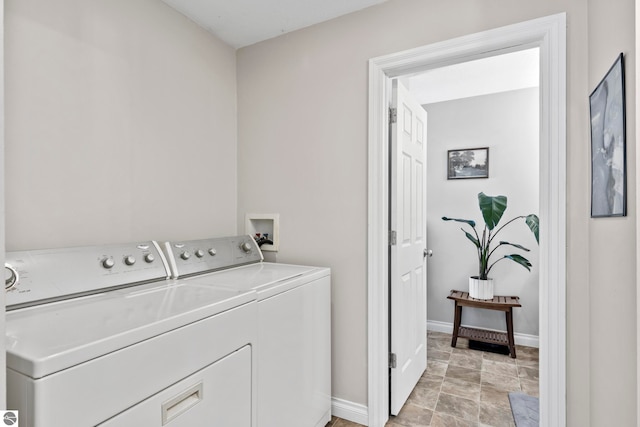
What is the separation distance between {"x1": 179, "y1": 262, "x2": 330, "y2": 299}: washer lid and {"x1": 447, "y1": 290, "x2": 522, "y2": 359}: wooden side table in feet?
5.65

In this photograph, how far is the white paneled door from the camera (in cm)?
198

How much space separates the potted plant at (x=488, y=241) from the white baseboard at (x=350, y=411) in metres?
1.65

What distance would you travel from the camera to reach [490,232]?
10.5ft

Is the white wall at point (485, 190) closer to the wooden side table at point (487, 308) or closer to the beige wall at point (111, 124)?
the wooden side table at point (487, 308)

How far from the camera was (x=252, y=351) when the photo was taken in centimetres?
130

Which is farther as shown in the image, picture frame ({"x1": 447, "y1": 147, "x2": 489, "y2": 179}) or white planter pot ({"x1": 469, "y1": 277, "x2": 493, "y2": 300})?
picture frame ({"x1": 447, "y1": 147, "x2": 489, "y2": 179})

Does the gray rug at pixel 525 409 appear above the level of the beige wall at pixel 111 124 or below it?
below

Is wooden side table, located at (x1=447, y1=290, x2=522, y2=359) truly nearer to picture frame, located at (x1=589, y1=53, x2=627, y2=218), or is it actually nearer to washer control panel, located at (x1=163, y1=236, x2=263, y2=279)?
picture frame, located at (x1=589, y1=53, x2=627, y2=218)

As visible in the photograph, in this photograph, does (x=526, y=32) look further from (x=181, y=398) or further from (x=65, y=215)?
(x=65, y=215)

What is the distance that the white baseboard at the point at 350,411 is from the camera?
6.31ft

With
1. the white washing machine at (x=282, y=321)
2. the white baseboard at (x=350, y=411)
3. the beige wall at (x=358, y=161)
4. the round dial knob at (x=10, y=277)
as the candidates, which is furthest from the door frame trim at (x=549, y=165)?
the round dial knob at (x=10, y=277)

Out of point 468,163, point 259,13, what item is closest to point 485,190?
point 468,163

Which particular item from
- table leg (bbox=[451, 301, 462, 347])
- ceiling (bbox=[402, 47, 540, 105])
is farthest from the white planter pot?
ceiling (bbox=[402, 47, 540, 105])

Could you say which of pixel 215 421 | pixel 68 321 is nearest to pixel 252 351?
pixel 215 421
